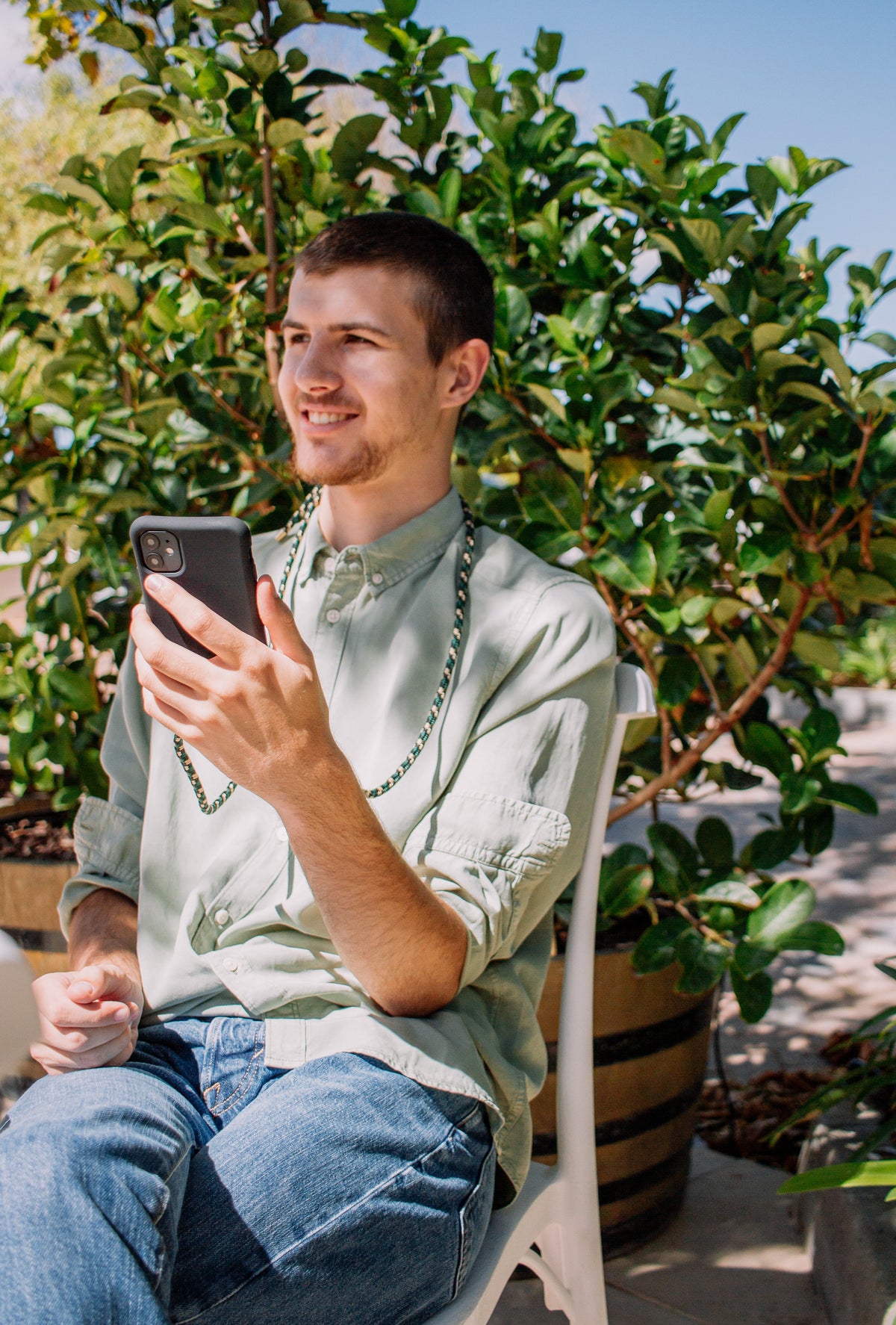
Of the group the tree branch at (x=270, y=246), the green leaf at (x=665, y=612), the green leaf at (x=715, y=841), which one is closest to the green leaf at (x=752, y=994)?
the green leaf at (x=715, y=841)

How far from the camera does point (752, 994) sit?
1619mm

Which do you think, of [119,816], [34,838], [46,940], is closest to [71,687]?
[34,838]

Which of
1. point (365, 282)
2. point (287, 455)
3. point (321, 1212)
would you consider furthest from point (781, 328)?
point (321, 1212)

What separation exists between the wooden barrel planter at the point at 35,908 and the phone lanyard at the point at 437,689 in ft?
2.16

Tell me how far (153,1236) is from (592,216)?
1618 mm

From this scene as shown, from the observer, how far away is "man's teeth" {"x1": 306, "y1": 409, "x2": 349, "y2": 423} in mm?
1337

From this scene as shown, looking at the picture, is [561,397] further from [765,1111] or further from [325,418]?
[765,1111]

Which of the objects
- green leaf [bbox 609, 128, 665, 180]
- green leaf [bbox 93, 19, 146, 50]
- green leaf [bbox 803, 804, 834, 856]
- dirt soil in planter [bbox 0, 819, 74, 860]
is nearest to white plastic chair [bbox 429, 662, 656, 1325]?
green leaf [bbox 803, 804, 834, 856]

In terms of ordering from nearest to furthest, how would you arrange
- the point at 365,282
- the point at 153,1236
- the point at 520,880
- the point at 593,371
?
the point at 153,1236 < the point at 520,880 < the point at 365,282 < the point at 593,371

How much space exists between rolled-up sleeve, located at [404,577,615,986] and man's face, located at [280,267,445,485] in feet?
0.91

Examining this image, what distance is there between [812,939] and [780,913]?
73 millimetres

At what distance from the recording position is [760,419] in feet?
5.37

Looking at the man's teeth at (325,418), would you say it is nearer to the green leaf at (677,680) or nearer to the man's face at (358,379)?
the man's face at (358,379)

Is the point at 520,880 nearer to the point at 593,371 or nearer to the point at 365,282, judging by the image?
the point at 365,282
